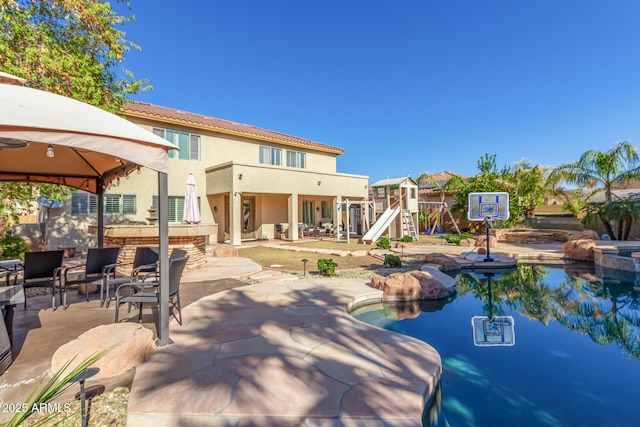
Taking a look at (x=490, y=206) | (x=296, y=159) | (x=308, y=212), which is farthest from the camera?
(x=308, y=212)

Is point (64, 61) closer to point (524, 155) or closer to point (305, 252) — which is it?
point (305, 252)

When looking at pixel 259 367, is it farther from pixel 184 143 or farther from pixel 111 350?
pixel 184 143

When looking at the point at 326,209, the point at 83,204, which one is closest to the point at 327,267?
the point at 83,204

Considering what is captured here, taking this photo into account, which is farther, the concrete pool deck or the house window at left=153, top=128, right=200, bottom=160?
the house window at left=153, top=128, right=200, bottom=160

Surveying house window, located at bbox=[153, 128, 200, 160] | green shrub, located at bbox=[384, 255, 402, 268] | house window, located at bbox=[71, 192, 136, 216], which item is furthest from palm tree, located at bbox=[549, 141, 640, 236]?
house window, located at bbox=[71, 192, 136, 216]

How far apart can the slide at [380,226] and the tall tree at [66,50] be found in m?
13.6

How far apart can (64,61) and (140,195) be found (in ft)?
27.7

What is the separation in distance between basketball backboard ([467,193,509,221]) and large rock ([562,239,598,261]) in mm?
2920

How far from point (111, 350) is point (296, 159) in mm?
19378

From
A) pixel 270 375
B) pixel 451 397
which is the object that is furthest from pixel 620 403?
pixel 270 375

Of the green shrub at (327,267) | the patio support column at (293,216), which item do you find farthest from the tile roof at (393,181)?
the green shrub at (327,267)

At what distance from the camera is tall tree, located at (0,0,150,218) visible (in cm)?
812

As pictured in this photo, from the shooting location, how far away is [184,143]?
682 inches

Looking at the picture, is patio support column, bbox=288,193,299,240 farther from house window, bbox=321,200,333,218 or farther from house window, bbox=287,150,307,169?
house window, bbox=321,200,333,218
